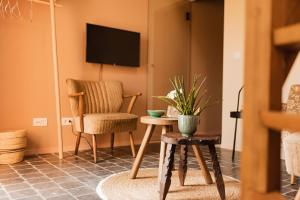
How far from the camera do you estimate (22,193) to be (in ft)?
7.09

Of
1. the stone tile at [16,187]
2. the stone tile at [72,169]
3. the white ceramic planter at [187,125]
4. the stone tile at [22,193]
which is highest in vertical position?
the white ceramic planter at [187,125]

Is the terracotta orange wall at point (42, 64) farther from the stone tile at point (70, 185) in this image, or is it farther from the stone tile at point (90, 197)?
the stone tile at point (90, 197)

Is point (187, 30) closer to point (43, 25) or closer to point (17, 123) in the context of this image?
point (43, 25)

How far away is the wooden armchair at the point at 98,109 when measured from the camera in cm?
322

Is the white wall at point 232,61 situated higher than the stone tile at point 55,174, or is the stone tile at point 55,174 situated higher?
the white wall at point 232,61

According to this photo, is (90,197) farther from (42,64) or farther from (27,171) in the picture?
(42,64)

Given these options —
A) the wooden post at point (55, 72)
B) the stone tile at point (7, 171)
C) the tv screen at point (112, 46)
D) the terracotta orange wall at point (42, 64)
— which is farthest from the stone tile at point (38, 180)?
the tv screen at point (112, 46)

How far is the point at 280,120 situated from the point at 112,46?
12.2 feet

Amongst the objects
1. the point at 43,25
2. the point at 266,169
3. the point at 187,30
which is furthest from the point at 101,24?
the point at 266,169

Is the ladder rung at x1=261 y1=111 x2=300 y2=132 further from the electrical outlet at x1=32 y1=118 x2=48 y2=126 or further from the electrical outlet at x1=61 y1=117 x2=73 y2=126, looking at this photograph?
the electrical outlet at x1=61 y1=117 x2=73 y2=126

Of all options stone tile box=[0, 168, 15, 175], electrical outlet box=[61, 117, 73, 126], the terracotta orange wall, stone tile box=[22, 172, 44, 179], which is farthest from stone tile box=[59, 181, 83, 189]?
electrical outlet box=[61, 117, 73, 126]

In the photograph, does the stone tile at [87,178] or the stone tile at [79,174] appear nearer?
the stone tile at [87,178]

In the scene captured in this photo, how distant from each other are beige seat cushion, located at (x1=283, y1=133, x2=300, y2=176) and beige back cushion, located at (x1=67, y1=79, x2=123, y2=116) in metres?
2.24

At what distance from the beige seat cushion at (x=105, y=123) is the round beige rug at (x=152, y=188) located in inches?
26.9
